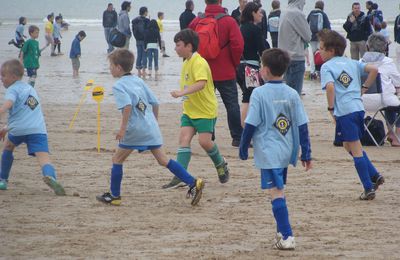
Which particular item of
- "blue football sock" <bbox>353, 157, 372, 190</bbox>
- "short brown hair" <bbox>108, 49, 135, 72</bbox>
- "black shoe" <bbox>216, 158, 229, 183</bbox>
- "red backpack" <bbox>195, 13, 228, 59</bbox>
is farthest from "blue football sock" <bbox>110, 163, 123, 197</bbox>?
"red backpack" <bbox>195, 13, 228, 59</bbox>

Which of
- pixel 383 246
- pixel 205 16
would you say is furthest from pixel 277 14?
pixel 383 246

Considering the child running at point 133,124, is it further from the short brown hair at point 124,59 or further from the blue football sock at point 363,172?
the blue football sock at point 363,172

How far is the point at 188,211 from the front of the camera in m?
8.09

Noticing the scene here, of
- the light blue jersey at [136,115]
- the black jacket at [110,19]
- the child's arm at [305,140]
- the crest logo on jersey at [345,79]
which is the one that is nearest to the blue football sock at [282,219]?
the child's arm at [305,140]

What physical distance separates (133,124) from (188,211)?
0.93m

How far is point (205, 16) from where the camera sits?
10.8 metres

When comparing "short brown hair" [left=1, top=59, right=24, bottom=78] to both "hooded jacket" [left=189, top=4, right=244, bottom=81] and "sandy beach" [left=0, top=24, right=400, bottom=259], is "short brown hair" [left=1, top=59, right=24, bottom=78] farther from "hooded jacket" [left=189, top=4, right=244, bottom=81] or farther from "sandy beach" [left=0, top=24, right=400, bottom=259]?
"hooded jacket" [left=189, top=4, right=244, bottom=81]

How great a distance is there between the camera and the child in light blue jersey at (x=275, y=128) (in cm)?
671

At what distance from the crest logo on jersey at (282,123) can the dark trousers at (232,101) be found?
443cm

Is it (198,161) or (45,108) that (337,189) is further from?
(45,108)

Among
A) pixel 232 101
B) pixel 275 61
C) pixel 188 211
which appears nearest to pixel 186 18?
pixel 232 101

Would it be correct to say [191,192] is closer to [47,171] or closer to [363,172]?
[47,171]

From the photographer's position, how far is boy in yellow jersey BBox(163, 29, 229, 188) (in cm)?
884

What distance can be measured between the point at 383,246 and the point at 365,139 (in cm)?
546
